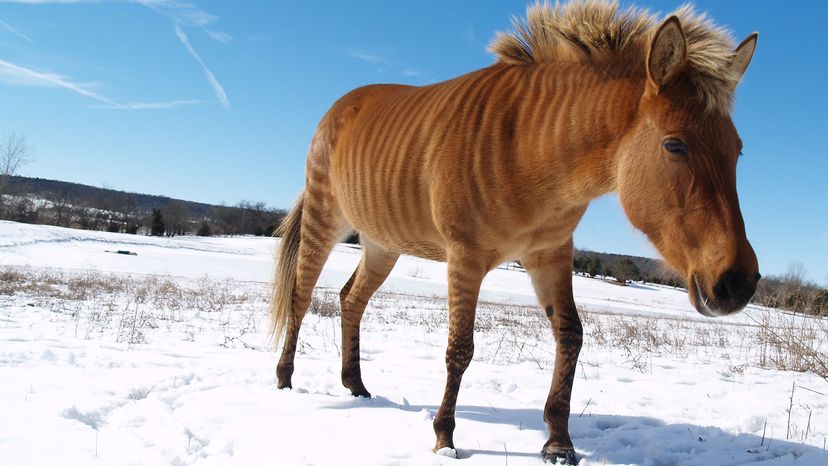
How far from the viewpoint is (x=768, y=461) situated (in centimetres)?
283

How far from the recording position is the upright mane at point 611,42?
7.95 ft

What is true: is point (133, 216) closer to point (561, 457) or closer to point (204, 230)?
point (204, 230)

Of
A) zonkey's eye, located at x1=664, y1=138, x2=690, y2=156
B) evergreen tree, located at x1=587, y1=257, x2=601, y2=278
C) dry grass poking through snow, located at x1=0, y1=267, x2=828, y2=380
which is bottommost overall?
dry grass poking through snow, located at x1=0, y1=267, x2=828, y2=380

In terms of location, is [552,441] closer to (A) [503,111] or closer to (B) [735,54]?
(A) [503,111]

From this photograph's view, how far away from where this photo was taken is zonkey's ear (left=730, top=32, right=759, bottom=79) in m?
2.48

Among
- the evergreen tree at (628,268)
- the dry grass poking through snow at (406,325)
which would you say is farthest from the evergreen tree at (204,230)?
the evergreen tree at (628,268)

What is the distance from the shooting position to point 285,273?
5.35 metres

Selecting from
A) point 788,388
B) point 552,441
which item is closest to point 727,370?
point 788,388

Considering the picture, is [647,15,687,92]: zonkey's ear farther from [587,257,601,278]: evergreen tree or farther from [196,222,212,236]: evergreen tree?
[196,222,212,236]: evergreen tree

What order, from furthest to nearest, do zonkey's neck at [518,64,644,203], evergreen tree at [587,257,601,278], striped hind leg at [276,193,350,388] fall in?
evergreen tree at [587,257,601,278] → striped hind leg at [276,193,350,388] → zonkey's neck at [518,64,644,203]

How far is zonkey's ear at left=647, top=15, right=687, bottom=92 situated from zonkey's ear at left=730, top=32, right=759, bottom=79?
0.28 m

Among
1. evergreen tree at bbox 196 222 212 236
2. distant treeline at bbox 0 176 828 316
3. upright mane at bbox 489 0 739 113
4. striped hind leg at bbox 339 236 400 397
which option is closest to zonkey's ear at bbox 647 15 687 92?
upright mane at bbox 489 0 739 113

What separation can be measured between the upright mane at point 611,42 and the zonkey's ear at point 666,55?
0.34 feet

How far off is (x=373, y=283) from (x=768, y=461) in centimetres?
330
